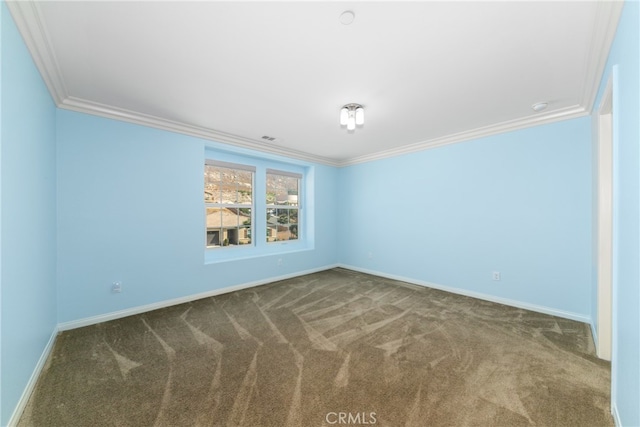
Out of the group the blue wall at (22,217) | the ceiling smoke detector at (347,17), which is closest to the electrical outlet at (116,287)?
the blue wall at (22,217)

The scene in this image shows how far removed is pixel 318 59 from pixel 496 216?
314cm

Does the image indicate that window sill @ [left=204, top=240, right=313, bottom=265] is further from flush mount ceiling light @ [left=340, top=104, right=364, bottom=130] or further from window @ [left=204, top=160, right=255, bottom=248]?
flush mount ceiling light @ [left=340, top=104, right=364, bottom=130]

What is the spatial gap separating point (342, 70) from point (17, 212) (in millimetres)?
2488

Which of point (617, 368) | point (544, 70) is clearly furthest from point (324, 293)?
point (544, 70)

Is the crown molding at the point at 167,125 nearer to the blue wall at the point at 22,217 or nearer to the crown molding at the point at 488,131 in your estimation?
the blue wall at the point at 22,217

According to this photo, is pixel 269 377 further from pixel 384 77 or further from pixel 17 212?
pixel 384 77

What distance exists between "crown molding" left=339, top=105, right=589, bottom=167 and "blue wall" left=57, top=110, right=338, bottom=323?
290 cm

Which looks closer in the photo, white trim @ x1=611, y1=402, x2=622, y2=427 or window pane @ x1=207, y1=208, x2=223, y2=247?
white trim @ x1=611, y1=402, x2=622, y2=427

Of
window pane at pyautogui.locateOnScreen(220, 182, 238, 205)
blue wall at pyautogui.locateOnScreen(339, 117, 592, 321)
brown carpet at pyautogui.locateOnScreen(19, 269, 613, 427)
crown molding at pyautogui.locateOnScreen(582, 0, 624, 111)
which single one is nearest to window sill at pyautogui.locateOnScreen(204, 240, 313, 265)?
window pane at pyautogui.locateOnScreen(220, 182, 238, 205)

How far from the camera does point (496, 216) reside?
3.48 m

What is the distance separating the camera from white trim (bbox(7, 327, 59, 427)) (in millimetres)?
1490

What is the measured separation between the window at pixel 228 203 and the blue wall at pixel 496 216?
7.80 ft
